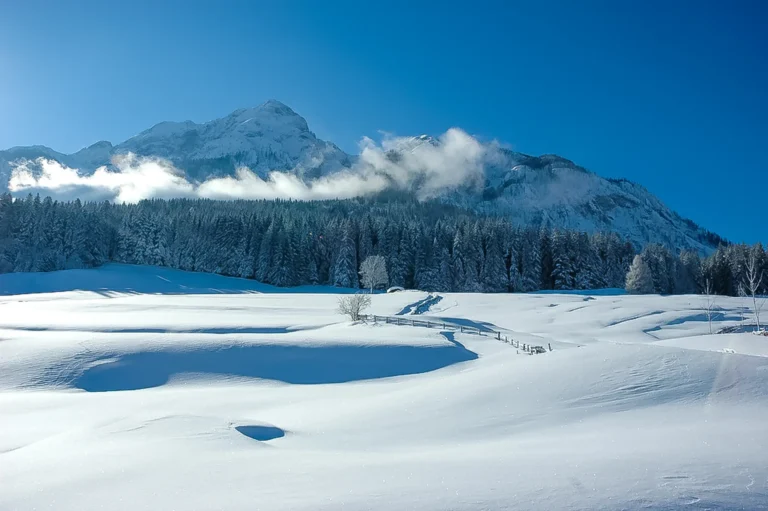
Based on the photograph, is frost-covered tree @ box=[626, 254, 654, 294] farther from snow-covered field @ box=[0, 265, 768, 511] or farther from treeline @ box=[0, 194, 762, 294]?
snow-covered field @ box=[0, 265, 768, 511]

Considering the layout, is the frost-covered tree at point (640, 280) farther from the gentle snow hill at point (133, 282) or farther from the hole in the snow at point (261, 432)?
the hole in the snow at point (261, 432)

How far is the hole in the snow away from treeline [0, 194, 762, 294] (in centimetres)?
6990

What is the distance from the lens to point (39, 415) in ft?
48.6

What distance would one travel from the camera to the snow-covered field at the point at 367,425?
6.55m

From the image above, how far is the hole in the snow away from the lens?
1135 centimetres

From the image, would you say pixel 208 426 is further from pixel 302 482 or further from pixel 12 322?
pixel 12 322

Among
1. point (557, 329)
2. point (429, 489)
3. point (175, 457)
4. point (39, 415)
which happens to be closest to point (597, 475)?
point (429, 489)

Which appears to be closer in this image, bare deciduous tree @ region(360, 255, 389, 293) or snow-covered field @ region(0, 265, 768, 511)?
snow-covered field @ region(0, 265, 768, 511)

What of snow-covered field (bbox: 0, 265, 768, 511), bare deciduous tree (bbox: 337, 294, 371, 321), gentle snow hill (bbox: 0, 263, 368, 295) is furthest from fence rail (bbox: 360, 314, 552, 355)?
gentle snow hill (bbox: 0, 263, 368, 295)

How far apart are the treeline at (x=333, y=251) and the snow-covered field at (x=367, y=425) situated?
5732 cm

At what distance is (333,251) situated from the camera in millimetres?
89938

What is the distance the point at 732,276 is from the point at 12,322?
346ft

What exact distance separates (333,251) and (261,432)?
78.7 metres

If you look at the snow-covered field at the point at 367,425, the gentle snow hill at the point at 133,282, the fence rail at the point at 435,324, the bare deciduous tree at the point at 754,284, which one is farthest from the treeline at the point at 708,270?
the snow-covered field at the point at 367,425
